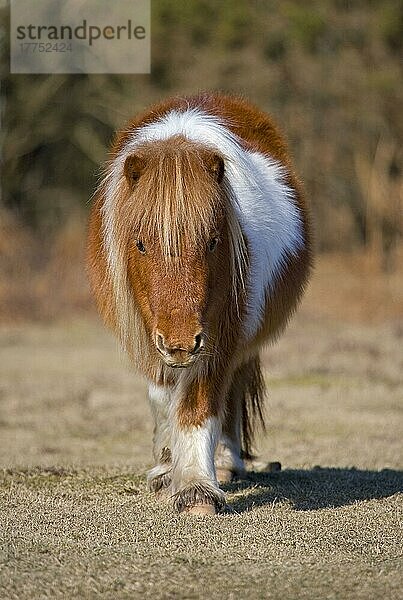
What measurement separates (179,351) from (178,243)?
522 millimetres

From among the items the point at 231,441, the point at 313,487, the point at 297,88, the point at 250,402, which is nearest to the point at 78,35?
the point at 297,88

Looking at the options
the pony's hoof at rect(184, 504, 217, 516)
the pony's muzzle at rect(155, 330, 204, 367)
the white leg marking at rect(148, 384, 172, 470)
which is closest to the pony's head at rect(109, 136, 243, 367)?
the pony's muzzle at rect(155, 330, 204, 367)

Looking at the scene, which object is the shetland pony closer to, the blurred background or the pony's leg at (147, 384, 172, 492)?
the pony's leg at (147, 384, 172, 492)

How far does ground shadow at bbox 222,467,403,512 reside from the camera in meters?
5.62

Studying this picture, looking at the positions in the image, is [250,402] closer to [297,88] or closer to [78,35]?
[78,35]

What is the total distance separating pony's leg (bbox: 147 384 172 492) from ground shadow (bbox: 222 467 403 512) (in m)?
0.39

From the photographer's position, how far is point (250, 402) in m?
6.89

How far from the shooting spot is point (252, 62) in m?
23.9

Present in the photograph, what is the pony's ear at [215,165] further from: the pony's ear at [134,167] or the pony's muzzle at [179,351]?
the pony's muzzle at [179,351]

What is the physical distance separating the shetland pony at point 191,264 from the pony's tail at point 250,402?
44cm

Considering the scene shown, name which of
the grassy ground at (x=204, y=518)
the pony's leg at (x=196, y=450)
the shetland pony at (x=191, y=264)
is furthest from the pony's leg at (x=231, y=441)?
the pony's leg at (x=196, y=450)

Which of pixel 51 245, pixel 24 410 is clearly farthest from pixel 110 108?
pixel 24 410

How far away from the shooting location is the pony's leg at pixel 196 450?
5.10 metres

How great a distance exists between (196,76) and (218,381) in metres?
19.3
